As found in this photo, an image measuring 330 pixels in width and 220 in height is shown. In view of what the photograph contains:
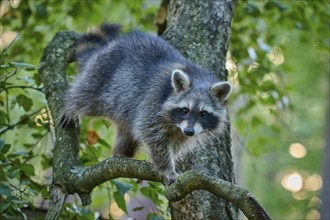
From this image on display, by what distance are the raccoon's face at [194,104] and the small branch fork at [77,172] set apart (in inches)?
26.7

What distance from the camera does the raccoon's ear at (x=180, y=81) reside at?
4785 mm

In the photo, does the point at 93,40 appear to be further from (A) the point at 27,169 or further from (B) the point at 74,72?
(A) the point at 27,169

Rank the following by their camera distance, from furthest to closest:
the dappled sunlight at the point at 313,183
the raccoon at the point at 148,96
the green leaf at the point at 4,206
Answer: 1. the dappled sunlight at the point at 313,183
2. the raccoon at the point at 148,96
3. the green leaf at the point at 4,206

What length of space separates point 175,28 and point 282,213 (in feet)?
43.1

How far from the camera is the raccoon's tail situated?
5.62 m

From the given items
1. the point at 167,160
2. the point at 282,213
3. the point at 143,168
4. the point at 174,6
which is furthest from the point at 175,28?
the point at 282,213

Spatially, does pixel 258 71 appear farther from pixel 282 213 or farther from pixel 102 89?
pixel 282 213

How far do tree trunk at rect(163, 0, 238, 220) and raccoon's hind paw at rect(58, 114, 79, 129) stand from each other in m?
0.83

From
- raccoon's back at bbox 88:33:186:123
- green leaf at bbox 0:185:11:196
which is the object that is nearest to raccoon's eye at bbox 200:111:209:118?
raccoon's back at bbox 88:33:186:123

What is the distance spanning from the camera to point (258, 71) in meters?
6.47

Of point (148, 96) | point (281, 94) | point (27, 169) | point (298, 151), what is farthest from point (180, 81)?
point (298, 151)

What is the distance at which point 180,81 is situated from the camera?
4.84 meters

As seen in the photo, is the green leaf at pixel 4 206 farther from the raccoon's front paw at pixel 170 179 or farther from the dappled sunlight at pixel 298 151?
the dappled sunlight at pixel 298 151

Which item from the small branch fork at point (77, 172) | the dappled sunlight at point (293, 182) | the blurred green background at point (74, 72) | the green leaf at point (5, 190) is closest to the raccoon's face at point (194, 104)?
the blurred green background at point (74, 72)
